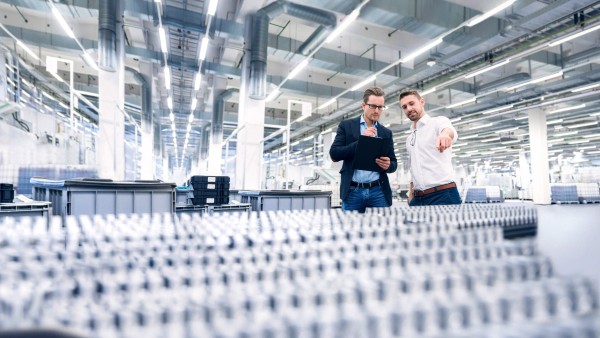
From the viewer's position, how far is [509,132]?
18.2 m

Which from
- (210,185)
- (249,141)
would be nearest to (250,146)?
(249,141)

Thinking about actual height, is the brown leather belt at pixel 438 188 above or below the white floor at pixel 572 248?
above

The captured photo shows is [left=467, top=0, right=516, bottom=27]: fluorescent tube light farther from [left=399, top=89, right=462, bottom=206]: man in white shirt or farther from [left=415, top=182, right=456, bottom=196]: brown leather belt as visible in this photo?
[left=415, top=182, right=456, bottom=196]: brown leather belt

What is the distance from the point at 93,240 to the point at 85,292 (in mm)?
220

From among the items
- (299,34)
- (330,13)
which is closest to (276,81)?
(299,34)

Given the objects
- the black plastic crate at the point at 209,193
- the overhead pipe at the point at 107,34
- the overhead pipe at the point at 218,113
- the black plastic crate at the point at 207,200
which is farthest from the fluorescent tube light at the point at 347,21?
the overhead pipe at the point at 218,113

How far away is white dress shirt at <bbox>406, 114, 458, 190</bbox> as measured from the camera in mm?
1965

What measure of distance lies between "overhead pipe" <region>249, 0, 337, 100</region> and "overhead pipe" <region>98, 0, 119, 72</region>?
2588 mm

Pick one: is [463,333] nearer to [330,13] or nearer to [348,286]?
[348,286]

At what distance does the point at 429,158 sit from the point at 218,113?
11.5 metres

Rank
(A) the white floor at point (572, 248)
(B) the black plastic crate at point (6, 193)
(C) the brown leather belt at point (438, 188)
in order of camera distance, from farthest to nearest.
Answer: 1. (B) the black plastic crate at point (6, 193)
2. (C) the brown leather belt at point (438, 188)
3. (A) the white floor at point (572, 248)

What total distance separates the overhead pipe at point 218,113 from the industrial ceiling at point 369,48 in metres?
0.16

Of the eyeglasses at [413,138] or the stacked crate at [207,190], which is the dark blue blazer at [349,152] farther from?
the stacked crate at [207,190]

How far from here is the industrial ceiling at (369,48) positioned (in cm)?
670
